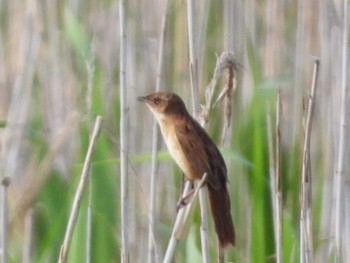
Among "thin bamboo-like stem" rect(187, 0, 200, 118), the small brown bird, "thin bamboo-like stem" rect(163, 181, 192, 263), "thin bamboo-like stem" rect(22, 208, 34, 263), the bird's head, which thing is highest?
"thin bamboo-like stem" rect(187, 0, 200, 118)

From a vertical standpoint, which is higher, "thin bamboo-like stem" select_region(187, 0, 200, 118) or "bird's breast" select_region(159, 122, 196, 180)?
"thin bamboo-like stem" select_region(187, 0, 200, 118)

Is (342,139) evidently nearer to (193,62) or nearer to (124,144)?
(193,62)

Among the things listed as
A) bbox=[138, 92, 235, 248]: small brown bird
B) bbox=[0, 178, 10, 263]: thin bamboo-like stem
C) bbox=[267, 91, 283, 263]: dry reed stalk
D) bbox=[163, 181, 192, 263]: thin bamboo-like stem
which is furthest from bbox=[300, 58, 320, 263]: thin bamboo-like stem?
bbox=[0, 178, 10, 263]: thin bamboo-like stem

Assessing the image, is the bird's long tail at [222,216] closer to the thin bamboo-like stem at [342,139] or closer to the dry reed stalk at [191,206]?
the dry reed stalk at [191,206]

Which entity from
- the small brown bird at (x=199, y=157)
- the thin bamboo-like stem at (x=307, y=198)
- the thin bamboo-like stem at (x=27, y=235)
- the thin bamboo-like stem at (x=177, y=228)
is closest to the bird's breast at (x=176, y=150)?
the small brown bird at (x=199, y=157)

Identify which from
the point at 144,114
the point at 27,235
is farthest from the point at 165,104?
the point at 144,114

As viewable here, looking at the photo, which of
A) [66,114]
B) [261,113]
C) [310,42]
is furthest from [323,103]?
[66,114]

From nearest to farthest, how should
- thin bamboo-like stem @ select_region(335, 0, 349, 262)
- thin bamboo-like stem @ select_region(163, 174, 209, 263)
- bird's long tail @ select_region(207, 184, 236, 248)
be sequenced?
thin bamboo-like stem @ select_region(163, 174, 209, 263) < bird's long tail @ select_region(207, 184, 236, 248) < thin bamboo-like stem @ select_region(335, 0, 349, 262)

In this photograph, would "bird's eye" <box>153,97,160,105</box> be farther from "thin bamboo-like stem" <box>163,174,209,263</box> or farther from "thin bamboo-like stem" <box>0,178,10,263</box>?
"thin bamboo-like stem" <box>0,178,10,263</box>
